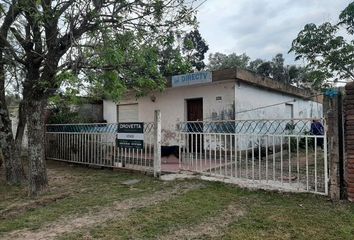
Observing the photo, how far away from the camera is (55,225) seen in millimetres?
4406

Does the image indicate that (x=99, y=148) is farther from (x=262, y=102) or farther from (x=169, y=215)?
(x=262, y=102)

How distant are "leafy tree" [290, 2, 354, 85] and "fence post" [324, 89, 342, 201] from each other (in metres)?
6.08

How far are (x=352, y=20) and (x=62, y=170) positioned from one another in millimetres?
10053

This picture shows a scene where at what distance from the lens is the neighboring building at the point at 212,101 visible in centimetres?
1084

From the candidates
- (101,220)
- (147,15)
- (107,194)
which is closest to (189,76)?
(147,15)

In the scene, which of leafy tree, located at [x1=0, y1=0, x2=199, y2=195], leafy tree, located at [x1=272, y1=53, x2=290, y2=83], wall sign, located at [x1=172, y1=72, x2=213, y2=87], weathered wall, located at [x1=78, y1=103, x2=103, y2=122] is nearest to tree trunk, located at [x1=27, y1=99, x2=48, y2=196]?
leafy tree, located at [x1=0, y1=0, x2=199, y2=195]

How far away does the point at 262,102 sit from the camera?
1245 centimetres

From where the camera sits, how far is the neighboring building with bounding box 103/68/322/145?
35.6 ft

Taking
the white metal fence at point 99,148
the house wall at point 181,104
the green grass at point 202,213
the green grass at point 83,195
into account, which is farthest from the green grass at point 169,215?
the house wall at point 181,104

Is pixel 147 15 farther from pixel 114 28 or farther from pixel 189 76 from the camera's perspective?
pixel 189 76

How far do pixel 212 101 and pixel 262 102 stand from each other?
91.2 inches

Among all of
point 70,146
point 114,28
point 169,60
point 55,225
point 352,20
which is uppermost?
point 352,20

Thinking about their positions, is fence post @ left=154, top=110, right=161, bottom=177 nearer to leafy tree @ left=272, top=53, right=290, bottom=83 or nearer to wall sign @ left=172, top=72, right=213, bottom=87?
wall sign @ left=172, top=72, right=213, bottom=87

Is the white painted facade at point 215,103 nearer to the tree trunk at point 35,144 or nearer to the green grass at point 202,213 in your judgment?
the green grass at point 202,213
